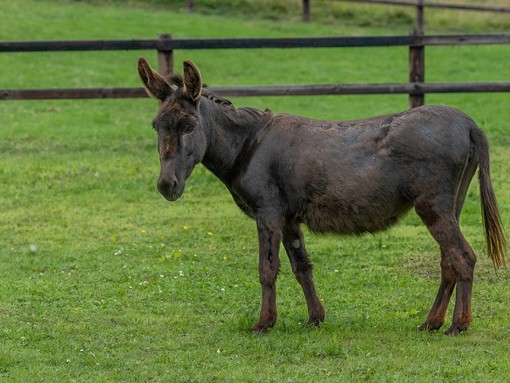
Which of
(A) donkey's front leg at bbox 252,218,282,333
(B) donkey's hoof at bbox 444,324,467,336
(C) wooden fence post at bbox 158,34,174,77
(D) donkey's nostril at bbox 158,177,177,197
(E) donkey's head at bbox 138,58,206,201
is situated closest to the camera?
(D) donkey's nostril at bbox 158,177,177,197

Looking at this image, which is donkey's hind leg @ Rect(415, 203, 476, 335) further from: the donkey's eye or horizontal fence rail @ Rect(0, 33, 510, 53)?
horizontal fence rail @ Rect(0, 33, 510, 53)

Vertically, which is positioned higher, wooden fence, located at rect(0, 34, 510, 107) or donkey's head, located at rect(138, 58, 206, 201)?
donkey's head, located at rect(138, 58, 206, 201)

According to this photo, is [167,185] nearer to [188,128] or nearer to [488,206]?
[188,128]

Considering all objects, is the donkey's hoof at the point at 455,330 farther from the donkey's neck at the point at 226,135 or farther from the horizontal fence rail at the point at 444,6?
the horizontal fence rail at the point at 444,6

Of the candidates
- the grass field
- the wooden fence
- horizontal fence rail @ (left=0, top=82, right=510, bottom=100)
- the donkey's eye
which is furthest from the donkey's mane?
the wooden fence

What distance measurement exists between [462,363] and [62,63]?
17.1m

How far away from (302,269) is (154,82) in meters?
1.84

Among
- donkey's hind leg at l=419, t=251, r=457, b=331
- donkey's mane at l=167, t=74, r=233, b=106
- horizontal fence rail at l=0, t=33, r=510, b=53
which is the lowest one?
Answer: donkey's hind leg at l=419, t=251, r=457, b=331

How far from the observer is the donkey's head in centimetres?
718

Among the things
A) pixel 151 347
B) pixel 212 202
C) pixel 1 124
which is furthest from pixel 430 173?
pixel 1 124

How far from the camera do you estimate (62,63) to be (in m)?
22.3

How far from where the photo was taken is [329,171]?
295 inches

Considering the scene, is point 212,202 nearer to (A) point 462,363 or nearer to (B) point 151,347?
(B) point 151,347

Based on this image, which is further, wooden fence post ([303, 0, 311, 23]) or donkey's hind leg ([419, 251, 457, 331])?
wooden fence post ([303, 0, 311, 23])
